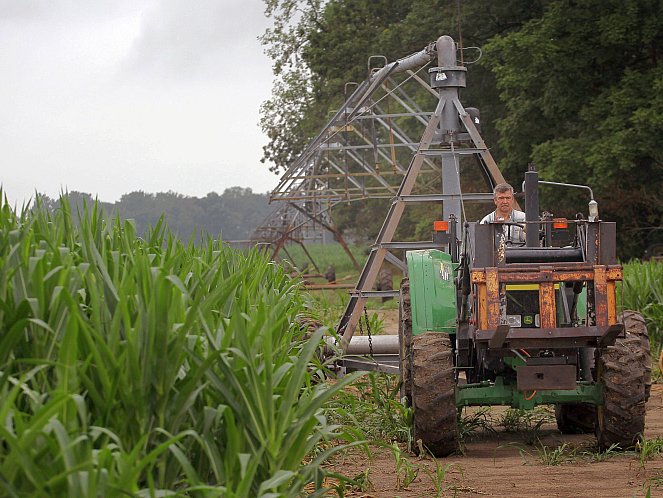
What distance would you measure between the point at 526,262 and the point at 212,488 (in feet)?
15.8

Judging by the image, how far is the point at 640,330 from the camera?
8.71 metres

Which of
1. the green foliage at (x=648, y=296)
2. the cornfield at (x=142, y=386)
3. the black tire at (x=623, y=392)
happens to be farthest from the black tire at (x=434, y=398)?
the green foliage at (x=648, y=296)

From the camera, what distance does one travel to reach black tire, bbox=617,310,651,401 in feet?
27.9

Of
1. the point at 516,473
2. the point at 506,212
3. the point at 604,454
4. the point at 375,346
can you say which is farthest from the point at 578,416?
the point at 375,346

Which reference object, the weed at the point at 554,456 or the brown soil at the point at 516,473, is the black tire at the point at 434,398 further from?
the weed at the point at 554,456

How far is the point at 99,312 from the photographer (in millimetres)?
4664

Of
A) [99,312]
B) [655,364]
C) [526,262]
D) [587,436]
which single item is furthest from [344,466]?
[655,364]

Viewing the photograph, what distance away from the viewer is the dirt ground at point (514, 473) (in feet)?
23.4

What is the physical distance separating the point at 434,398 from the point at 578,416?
187cm

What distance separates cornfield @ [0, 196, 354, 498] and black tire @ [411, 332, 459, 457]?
3.35 meters

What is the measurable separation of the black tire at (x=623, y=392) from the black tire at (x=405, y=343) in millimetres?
1404

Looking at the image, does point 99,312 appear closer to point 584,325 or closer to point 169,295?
point 169,295

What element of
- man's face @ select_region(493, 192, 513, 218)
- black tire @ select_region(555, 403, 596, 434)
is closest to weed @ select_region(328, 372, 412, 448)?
black tire @ select_region(555, 403, 596, 434)

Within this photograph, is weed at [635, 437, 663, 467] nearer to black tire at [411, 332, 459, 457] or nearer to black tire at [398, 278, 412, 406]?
black tire at [411, 332, 459, 457]
